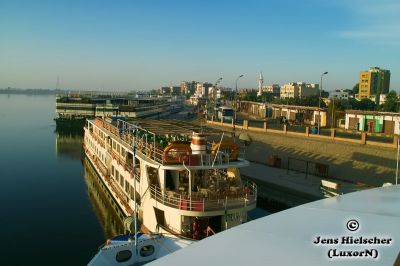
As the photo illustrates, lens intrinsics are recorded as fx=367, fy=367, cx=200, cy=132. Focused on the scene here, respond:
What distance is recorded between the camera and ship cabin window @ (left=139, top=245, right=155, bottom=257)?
19.9m

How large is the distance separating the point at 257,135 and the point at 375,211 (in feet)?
176

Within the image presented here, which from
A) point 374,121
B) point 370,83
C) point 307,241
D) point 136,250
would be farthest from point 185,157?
point 370,83

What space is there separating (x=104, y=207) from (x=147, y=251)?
1826 centimetres

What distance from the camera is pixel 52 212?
3459cm

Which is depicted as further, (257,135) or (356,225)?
(257,135)

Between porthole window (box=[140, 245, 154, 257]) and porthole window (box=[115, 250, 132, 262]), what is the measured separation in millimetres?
678

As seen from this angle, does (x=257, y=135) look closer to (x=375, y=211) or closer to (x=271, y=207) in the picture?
(x=271, y=207)

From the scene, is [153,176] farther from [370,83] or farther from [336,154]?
[370,83]

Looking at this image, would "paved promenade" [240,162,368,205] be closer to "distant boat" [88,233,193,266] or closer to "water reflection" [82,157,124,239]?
"water reflection" [82,157,124,239]

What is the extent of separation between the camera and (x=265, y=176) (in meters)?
45.5

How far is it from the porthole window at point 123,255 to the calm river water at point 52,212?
6.78 m

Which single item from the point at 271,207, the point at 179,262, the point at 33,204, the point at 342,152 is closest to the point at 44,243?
the point at 33,204

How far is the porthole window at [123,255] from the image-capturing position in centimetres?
1933

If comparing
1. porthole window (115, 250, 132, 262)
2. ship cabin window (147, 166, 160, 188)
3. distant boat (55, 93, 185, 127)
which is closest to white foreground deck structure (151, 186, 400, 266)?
porthole window (115, 250, 132, 262)
